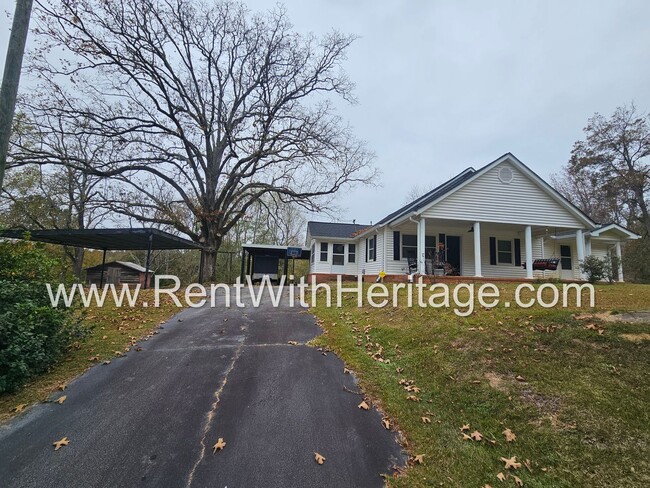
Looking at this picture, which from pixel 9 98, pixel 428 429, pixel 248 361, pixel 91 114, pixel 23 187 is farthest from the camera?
pixel 23 187

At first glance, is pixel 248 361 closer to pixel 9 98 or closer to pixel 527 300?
pixel 9 98

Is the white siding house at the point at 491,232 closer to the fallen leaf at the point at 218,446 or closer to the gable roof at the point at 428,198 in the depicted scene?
the gable roof at the point at 428,198

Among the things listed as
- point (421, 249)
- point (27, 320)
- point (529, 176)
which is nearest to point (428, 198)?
point (421, 249)

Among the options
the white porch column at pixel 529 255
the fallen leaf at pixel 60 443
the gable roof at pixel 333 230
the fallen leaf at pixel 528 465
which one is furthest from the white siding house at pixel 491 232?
the fallen leaf at pixel 60 443

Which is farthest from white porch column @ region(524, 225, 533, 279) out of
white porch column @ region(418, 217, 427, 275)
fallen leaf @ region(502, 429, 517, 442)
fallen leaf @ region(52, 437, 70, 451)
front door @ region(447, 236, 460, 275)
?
fallen leaf @ region(52, 437, 70, 451)

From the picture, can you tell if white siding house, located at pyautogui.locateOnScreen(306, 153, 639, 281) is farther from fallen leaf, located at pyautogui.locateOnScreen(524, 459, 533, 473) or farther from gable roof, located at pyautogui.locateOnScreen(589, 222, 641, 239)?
fallen leaf, located at pyautogui.locateOnScreen(524, 459, 533, 473)

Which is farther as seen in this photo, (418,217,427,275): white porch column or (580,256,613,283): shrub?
(418,217,427,275): white porch column

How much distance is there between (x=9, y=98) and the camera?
3.78 meters

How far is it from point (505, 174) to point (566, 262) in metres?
7.55

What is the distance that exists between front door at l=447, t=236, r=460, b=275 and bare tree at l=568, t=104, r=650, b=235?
678 inches

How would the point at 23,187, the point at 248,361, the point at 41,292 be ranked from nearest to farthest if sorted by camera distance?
the point at 41,292
the point at 248,361
the point at 23,187

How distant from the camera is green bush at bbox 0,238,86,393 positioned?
12.9 feet

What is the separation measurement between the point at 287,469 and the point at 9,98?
5.39 meters

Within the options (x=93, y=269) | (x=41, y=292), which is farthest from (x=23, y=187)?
(x=41, y=292)
